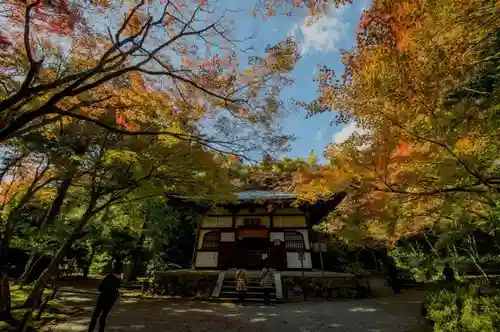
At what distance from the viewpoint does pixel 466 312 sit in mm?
4281

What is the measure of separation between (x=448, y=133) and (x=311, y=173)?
1.78 m

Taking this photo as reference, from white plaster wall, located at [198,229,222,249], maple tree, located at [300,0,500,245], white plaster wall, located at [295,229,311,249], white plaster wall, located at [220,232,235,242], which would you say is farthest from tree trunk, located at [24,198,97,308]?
white plaster wall, located at [295,229,311,249]

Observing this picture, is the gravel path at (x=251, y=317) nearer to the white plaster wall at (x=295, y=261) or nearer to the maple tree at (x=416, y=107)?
the white plaster wall at (x=295, y=261)

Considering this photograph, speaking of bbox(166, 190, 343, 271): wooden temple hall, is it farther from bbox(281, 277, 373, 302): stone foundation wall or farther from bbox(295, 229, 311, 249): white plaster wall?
bbox(281, 277, 373, 302): stone foundation wall

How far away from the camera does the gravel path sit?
6676mm

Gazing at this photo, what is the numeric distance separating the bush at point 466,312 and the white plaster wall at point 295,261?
773cm

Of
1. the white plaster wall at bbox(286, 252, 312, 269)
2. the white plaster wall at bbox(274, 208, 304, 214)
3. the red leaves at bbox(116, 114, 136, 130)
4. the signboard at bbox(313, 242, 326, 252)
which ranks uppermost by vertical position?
the white plaster wall at bbox(274, 208, 304, 214)

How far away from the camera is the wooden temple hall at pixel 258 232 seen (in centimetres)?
1382

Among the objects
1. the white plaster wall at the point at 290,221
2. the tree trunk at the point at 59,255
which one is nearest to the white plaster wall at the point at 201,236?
the white plaster wall at the point at 290,221

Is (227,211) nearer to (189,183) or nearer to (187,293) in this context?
(187,293)

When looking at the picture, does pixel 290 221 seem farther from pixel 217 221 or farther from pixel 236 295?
pixel 236 295

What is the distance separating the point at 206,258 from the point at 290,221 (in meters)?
4.73

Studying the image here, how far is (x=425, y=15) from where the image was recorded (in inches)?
126

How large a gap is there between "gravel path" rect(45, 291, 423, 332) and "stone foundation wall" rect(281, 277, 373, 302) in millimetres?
1279
